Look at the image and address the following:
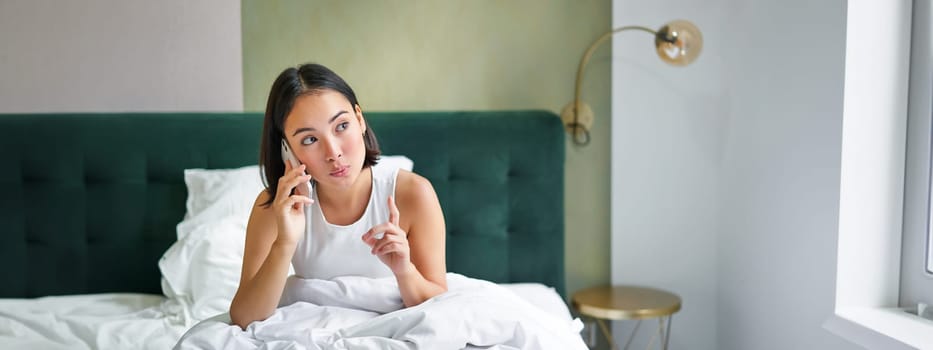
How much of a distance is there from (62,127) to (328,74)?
4.87ft

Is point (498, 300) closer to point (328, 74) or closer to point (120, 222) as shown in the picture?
point (328, 74)

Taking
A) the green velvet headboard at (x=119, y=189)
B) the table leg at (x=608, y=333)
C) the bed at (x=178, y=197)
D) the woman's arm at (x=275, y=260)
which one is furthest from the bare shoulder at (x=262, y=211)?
the table leg at (x=608, y=333)

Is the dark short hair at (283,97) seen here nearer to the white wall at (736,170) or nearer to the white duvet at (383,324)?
the white duvet at (383,324)

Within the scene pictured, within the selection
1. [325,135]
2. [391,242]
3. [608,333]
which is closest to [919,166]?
[608,333]

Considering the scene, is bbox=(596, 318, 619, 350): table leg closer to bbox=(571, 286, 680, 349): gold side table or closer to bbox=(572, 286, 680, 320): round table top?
bbox=(571, 286, 680, 349): gold side table

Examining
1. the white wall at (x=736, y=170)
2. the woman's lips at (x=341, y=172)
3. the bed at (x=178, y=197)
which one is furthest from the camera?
the bed at (x=178, y=197)

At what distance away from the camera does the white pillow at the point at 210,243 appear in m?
2.12

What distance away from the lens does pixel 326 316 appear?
4.80 ft

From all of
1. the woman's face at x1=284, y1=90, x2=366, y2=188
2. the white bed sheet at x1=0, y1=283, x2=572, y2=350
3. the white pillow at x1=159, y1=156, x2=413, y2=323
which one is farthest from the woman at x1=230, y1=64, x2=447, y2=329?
the white bed sheet at x1=0, y1=283, x2=572, y2=350

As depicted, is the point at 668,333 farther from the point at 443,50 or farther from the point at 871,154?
the point at 443,50

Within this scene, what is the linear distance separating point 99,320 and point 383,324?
1157 millimetres

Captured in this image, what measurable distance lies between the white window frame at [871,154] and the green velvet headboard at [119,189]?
1.11 meters

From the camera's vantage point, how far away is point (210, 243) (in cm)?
218

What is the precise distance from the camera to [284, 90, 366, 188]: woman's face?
4.62 ft
